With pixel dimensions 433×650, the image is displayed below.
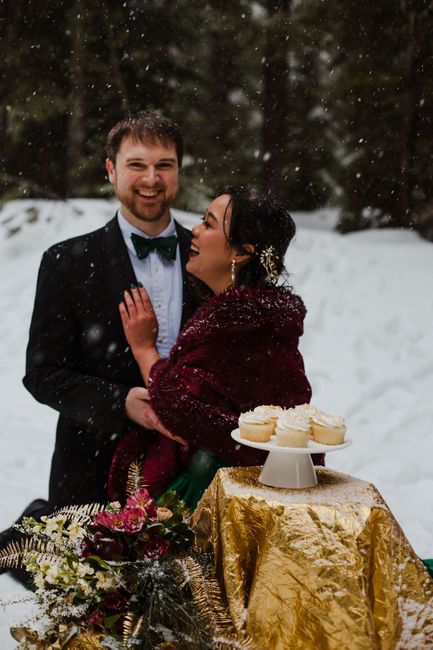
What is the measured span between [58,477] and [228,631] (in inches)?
58.5

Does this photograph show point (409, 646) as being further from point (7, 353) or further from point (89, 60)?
point (89, 60)

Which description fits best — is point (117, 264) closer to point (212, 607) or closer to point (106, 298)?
point (106, 298)

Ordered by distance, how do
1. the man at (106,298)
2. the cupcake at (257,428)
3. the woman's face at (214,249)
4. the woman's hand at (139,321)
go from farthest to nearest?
the man at (106,298)
the woman's hand at (139,321)
the woman's face at (214,249)
the cupcake at (257,428)

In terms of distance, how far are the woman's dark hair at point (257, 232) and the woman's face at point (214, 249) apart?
0.10 ft

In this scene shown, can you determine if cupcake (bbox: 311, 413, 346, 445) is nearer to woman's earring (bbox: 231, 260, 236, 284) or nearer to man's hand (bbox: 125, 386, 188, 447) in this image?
man's hand (bbox: 125, 386, 188, 447)

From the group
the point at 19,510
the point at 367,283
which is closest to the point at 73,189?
the point at 367,283

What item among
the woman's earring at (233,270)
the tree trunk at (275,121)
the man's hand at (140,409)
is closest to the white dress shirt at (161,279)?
the man's hand at (140,409)

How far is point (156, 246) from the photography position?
3.43 meters

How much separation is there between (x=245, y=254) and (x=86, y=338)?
819 millimetres

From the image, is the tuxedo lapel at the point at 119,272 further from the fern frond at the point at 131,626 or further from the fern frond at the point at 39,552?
the fern frond at the point at 131,626

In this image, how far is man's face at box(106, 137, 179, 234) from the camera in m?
3.36

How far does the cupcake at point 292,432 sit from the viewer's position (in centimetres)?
238

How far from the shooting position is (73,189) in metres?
11.8

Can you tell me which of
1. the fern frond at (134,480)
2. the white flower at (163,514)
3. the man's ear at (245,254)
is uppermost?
the man's ear at (245,254)
